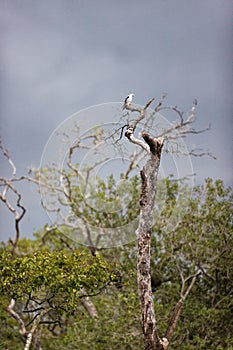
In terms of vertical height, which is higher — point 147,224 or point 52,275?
point 147,224

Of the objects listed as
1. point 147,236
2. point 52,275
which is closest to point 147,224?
point 147,236

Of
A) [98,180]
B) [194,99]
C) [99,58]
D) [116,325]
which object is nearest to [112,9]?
[99,58]

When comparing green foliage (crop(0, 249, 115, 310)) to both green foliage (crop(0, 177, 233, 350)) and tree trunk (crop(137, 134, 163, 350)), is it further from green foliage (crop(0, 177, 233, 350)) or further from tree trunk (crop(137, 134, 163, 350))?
green foliage (crop(0, 177, 233, 350))

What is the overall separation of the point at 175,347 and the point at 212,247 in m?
0.91

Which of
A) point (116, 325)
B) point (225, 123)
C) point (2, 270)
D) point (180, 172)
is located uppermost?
point (225, 123)

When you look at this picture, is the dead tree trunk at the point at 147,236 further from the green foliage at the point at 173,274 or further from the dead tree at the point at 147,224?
the green foliage at the point at 173,274

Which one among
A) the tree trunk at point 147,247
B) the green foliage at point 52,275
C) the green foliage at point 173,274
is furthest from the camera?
the green foliage at point 173,274

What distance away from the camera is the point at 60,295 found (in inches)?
155

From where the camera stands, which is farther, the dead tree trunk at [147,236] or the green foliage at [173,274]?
the green foliage at [173,274]

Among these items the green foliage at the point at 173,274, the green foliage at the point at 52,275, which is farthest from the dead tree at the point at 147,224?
the green foliage at the point at 173,274

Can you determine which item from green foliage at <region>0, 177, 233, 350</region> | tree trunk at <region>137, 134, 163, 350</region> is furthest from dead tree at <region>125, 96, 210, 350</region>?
green foliage at <region>0, 177, 233, 350</region>

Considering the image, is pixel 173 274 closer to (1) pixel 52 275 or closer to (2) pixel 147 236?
(1) pixel 52 275

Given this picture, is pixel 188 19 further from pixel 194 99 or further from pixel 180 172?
pixel 180 172

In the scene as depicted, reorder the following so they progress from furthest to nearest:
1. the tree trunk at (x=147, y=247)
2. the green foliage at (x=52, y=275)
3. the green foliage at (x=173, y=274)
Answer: the green foliage at (x=173, y=274) < the green foliage at (x=52, y=275) < the tree trunk at (x=147, y=247)
